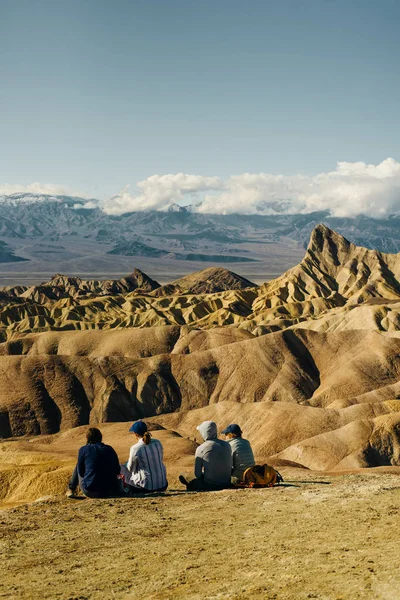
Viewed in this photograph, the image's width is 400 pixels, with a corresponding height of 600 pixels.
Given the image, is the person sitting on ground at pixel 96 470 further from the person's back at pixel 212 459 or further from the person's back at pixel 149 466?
the person's back at pixel 212 459

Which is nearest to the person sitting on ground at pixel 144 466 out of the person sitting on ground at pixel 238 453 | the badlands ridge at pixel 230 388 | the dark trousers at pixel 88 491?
the dark trousers at pixel 88 491

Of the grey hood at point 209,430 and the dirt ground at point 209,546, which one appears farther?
the grey hood at point 209,430

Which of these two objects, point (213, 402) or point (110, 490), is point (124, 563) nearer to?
point (110, 490)

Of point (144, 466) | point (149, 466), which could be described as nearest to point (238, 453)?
point (149, 466)

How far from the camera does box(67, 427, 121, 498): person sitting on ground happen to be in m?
16.7

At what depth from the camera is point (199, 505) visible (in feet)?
55.9

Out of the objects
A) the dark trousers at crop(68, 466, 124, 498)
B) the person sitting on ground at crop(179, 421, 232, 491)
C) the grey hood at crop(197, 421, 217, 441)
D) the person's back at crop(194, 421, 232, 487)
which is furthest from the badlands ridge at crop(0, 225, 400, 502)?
the grey hood at crop(197, 421, 217, 441)

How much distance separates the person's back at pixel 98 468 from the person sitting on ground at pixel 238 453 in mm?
3646

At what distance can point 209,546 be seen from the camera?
13.2 meters

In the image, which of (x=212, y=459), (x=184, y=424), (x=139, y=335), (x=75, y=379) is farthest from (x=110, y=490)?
(x=139, y=335)

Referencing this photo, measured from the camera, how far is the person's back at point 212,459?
58.5 ft

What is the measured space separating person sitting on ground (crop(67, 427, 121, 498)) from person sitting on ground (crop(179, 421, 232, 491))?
2513 millimetres

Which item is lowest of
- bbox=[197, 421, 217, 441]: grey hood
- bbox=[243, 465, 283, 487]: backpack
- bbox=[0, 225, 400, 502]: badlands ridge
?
bbox=[0, 225, 400, 502]: badlands ridge

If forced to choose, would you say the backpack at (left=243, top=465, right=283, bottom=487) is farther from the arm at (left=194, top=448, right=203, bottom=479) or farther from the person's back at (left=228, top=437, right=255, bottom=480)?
the arm at (left=194, top=448, right=203, bottom=479)
